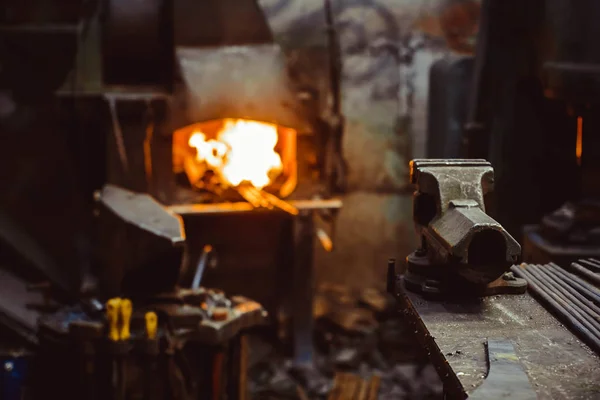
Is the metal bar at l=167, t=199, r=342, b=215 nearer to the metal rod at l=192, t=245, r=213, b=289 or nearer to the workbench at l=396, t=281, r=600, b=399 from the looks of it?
the metal rod at l=192, t=245, r=213, b=289

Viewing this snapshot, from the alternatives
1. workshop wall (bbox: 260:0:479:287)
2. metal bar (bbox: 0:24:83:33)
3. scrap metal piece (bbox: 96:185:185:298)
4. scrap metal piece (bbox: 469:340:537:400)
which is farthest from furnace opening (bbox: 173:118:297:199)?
scrap metal piece (bbox: 469:340:537:400)

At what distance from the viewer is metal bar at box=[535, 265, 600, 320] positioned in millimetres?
3887

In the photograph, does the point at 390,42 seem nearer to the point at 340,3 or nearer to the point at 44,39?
the point at 340,3

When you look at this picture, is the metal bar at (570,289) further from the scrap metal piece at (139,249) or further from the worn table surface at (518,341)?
the scrap metal piece at (139,249)

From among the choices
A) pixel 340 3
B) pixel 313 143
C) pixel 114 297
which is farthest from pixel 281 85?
pixel 114 297

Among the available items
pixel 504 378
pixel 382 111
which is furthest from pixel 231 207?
A: pixel 504 378

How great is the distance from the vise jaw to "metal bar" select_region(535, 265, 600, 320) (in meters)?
0.36

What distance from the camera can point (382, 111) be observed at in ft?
34.6

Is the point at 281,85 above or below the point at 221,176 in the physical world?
above

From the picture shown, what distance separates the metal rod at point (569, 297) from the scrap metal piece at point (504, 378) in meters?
0.48

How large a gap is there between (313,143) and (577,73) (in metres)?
2.88

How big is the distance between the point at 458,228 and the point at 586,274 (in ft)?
2.99

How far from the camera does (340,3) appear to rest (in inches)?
406

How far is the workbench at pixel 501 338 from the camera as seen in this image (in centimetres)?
314
